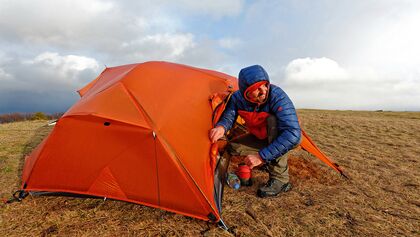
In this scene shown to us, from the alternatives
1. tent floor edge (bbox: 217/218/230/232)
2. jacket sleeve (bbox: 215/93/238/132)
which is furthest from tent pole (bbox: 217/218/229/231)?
jacket sleeve (bbox: 215/93/238/132)

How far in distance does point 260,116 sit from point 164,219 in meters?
2.06

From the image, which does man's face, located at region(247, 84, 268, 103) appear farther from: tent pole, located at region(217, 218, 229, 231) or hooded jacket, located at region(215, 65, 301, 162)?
tent pole, located at region(217, 218, 229, 231)

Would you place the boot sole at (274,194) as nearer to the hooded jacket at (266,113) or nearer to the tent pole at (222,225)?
the hooded jacket at (266,113)

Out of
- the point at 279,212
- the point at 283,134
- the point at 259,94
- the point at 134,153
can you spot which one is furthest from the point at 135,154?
the point at 279,212

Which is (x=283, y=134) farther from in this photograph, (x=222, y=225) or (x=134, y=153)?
(x=134, y=153)

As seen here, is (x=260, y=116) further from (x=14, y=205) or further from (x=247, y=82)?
(x=14, y=205)

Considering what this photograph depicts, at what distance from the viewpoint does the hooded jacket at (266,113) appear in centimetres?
380

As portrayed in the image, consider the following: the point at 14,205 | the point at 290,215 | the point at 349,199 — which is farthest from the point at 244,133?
the point at 14,205

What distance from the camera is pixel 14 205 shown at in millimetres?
3975

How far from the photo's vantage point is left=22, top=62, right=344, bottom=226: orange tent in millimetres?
3514

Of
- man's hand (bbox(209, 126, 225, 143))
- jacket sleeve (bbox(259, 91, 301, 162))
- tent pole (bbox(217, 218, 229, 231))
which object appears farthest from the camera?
man's hand (bbox(209, 126, 225, 143))

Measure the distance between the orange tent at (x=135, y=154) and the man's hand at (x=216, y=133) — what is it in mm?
97

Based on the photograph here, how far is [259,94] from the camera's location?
12.8 ft

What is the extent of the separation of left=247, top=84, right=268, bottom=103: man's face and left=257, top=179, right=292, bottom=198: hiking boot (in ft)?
4.58
